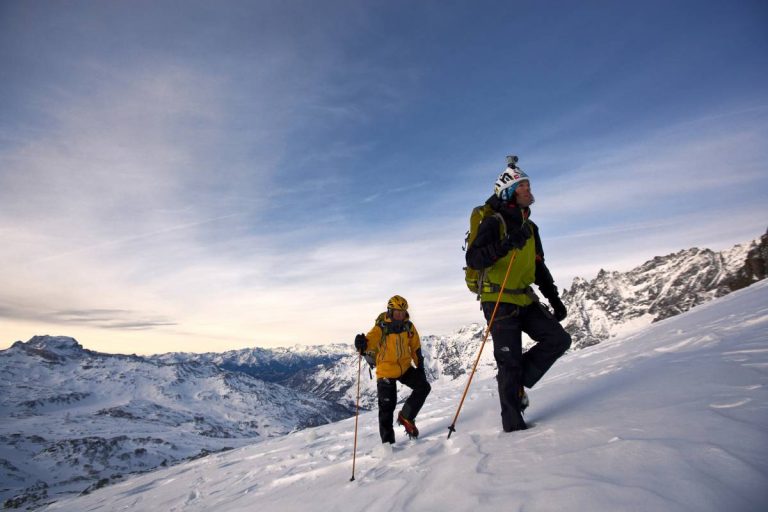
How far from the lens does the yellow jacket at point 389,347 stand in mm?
7469

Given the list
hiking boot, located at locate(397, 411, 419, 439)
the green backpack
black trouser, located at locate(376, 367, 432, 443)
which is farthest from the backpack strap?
hiking boot, located at locate(397, 411, 419, 439)

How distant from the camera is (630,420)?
3.94 m

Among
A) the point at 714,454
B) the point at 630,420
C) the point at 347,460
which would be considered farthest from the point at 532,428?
the point at 347,460

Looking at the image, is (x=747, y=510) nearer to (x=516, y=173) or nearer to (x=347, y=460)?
(x=516, y=173)

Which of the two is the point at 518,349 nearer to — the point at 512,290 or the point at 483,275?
the point at 512,290

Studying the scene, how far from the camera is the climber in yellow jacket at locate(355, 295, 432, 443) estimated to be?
7326 millimetres

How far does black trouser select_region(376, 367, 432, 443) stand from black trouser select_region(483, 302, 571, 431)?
7.49 feet

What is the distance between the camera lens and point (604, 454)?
3.26 m

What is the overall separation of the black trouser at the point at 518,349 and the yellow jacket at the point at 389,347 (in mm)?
2452

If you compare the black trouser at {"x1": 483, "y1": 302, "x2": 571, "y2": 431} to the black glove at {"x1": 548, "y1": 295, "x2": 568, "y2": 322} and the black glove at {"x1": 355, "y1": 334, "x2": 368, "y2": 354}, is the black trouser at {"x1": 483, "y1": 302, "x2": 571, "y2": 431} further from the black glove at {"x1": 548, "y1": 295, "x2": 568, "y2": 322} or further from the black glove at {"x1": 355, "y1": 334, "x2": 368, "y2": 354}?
the black glove at {"x1": 355, "y1": 334, "x2": 368, "y2": 354}

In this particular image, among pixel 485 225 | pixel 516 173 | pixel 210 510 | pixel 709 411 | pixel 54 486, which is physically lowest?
pixel 54 486

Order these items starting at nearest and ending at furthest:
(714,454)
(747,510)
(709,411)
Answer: (747,510) → (714,454) → (709,411)

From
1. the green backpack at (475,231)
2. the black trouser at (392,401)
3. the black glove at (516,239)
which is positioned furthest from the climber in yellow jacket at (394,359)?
the black glove at (516,239)

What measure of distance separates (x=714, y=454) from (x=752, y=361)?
2.88 meters
